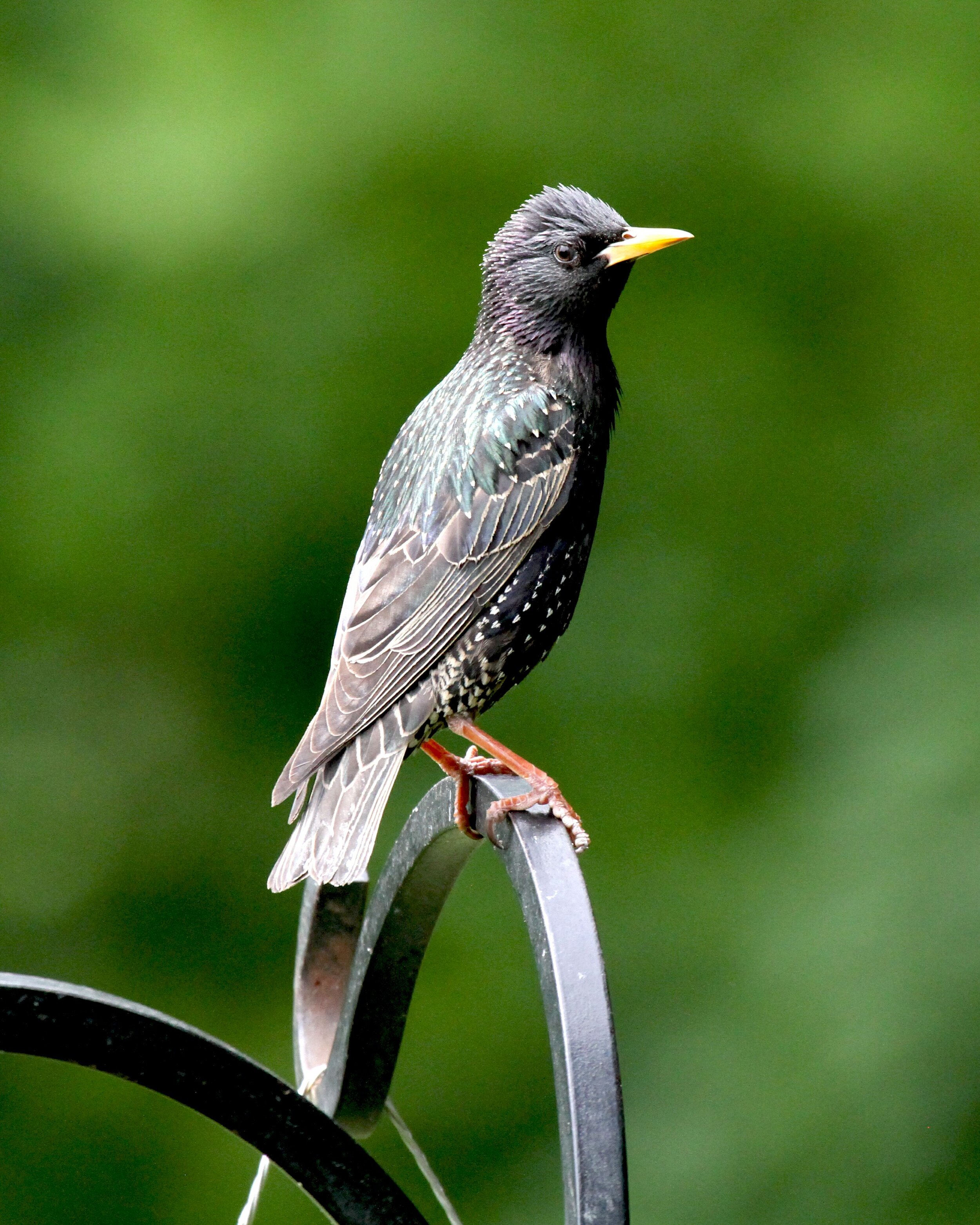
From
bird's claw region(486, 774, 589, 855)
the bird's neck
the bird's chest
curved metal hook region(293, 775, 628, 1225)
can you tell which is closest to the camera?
curved metal hook region(293, 775, 628, 1225)

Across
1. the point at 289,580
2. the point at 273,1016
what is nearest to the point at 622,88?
the point at 289,580

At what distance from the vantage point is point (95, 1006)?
124 centimetres

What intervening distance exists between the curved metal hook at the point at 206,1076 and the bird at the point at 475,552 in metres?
0.72

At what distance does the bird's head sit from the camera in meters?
2.46

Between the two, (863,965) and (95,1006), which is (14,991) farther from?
(863,965)

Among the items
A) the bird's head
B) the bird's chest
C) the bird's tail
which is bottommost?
the bird's tail

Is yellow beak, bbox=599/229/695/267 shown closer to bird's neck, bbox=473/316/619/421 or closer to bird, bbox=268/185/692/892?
bird, bbox=268/185/692/892

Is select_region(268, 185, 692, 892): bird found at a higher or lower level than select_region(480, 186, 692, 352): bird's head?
lower

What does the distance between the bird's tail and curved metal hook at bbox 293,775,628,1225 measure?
0.06m

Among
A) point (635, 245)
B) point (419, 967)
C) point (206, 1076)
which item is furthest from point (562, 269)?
point (206, 1076)

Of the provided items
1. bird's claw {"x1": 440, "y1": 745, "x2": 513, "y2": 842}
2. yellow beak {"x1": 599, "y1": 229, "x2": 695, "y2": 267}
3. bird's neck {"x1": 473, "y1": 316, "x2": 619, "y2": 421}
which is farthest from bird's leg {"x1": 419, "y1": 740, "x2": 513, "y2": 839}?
yellow beak {"x1": 599, "y1": 229, "x2": 695, "y2": 267}

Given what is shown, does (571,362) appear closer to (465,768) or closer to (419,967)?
(465,768)

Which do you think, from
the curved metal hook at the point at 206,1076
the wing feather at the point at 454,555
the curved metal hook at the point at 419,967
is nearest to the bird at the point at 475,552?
the wing feather at the point at 454,555

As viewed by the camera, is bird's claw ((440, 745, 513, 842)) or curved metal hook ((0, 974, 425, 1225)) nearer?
curved metal hook ((0, 974, 425, 1225))
